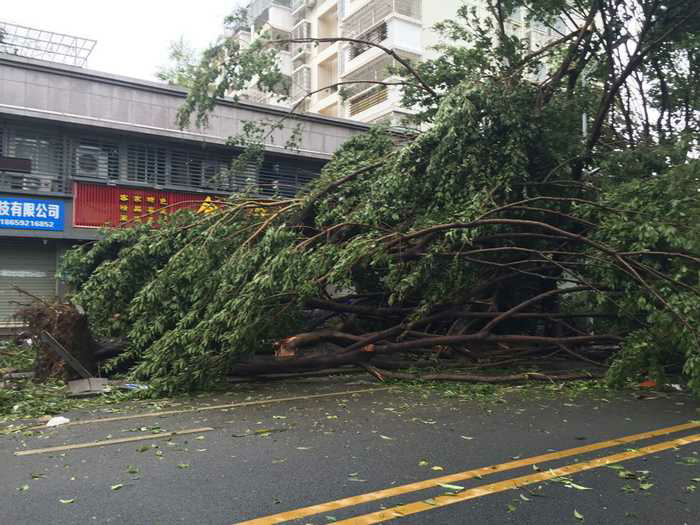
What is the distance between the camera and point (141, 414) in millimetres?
6594

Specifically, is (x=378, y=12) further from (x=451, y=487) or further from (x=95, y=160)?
(x=451, y=487)

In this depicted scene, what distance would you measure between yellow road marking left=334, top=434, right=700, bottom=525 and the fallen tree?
2108 millimetres

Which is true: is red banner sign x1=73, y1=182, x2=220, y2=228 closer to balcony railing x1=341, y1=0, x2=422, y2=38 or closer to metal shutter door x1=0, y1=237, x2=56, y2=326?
metal shutter door x1=0, y1=237, x2=56, y2=326

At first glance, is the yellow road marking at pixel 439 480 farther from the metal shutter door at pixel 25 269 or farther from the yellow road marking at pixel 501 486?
the metal shutter door at pixel 25 269

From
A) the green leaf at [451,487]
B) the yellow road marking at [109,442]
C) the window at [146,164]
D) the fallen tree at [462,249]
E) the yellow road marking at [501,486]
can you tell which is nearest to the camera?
the yellow road marking at [501,486]

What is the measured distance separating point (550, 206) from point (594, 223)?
1.20 m

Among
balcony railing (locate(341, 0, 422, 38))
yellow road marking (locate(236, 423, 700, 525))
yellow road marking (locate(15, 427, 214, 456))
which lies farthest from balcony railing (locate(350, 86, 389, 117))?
yellow road marking (locate(236, 423, 700, 525))

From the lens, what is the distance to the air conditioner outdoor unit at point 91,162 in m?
15.5

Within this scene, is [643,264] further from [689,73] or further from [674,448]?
[689,73]

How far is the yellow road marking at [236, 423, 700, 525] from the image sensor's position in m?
3.43

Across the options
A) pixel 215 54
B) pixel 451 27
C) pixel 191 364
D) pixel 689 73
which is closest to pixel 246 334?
pixel 191 364

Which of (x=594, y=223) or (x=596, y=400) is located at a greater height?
(x=594, y=223)

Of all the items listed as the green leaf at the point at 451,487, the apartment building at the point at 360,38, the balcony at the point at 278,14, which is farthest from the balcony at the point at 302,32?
the green leaf at the point at 451,487

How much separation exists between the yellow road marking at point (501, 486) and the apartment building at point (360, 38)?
20.2 m
